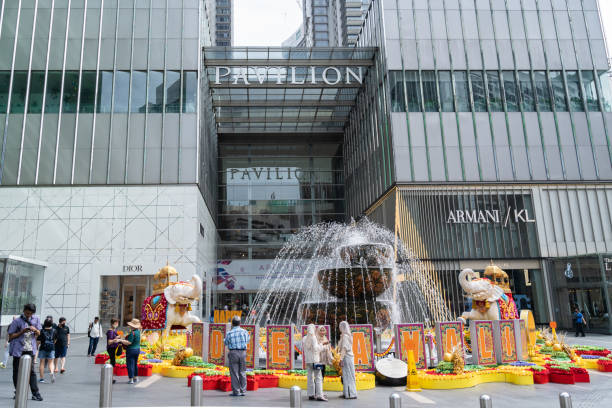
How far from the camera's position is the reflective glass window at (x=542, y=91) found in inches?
1069

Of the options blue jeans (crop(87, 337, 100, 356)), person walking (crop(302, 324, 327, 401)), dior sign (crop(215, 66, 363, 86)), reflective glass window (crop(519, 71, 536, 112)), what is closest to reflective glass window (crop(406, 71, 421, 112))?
dior sign (crop(215, 66, 363, 86))

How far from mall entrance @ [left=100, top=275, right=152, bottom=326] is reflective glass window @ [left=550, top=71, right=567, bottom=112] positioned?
26.8 meters

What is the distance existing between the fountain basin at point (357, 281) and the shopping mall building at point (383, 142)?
13.8m

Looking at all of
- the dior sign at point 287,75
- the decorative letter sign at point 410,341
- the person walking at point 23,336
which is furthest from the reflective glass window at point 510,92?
the person walking at point 23,336

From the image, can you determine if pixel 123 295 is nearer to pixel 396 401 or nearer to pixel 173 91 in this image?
pixel 173 91

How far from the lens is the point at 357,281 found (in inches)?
472

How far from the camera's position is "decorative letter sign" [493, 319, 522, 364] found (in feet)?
34.7

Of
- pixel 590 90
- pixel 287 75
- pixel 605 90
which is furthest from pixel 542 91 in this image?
pixel 287 75

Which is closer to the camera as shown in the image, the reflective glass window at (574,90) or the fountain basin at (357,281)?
the fountain basin at (357,281)

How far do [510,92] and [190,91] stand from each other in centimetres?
1976

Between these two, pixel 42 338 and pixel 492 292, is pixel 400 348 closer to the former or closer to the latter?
pixel 492 292

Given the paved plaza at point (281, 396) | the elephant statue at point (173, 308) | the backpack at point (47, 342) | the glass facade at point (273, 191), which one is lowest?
the paved plaza at point (281, 396)

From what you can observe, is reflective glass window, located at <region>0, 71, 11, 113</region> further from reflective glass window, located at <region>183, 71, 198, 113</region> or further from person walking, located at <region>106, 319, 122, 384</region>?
person walking, located at <region>106, 319, 122, 384</region>

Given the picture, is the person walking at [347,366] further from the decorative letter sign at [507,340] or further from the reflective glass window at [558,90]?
the reflective glass window at [558,90]
